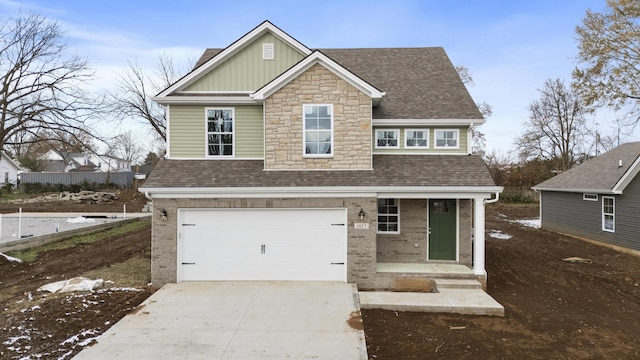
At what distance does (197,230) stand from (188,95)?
4.06 meters

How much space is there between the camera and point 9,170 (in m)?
50.1

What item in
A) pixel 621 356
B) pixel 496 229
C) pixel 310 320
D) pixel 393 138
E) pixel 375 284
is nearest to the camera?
pixel 621 356

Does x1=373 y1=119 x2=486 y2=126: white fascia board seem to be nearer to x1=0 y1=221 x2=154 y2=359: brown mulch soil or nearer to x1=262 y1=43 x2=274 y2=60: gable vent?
x1=262 y1=43 x2=274 y2=60: gable vent

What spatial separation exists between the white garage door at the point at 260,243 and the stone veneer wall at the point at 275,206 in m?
0.19

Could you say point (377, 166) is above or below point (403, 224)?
above

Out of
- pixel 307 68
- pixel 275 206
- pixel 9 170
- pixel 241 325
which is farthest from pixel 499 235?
pixel 9 170

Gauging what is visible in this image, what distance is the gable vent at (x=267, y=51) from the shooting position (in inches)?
459

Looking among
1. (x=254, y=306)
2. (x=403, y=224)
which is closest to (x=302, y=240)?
(x=254, y=306)

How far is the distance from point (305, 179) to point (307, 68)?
10.1 ft

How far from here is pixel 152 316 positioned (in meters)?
7.67

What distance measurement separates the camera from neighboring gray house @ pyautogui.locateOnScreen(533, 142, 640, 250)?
1576 centimetres

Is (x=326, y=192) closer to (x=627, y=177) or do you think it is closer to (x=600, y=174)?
(x=627, y=177)

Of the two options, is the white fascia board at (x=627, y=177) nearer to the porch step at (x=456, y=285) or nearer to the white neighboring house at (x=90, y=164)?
the porch step at (x=456, y=285)

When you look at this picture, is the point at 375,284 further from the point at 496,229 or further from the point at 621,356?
the point at 496,229
